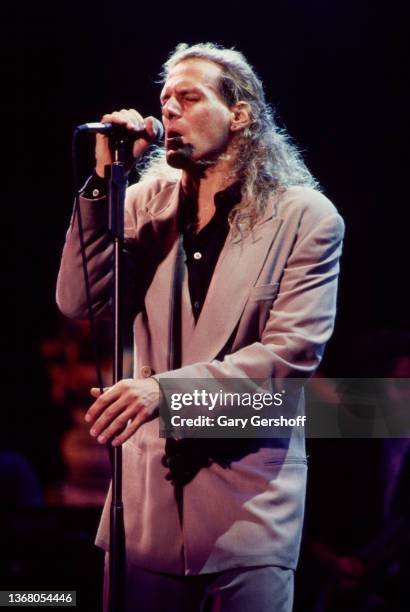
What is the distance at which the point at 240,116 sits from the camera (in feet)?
7.57

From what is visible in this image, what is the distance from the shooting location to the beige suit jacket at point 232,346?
1777mm

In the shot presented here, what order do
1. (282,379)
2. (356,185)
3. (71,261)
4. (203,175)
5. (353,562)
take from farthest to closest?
(356,185) < (353,562) < (203,175) < (71,261) < (282,379)

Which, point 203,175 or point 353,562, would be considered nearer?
point 203,175

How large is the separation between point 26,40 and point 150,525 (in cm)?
312

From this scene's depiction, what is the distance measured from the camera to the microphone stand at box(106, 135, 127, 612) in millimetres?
1625

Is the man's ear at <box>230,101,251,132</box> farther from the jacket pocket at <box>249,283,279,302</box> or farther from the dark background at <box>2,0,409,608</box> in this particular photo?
the dark background at <box>2,0,409,608</box>

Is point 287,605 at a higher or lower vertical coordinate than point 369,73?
lower

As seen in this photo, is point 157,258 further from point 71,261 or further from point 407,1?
point 407,1

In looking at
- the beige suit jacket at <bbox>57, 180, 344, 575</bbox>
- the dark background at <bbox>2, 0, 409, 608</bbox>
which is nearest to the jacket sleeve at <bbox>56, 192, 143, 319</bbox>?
the beige suit jacket at <bbox>57, 180, 344, 575</bbox>

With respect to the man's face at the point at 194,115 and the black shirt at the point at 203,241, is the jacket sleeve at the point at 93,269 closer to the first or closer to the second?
the black shirt at the point at 203,241

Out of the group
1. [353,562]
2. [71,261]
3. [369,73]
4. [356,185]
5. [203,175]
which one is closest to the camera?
[71,261]

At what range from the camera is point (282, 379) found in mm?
1787

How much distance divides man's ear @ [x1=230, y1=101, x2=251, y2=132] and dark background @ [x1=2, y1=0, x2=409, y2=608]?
182cm

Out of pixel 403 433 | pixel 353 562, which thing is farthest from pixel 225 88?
pixel 353 562
